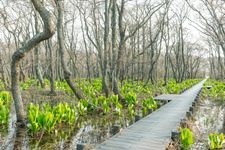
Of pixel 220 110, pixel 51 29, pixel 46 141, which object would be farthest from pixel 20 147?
pixel 220 110

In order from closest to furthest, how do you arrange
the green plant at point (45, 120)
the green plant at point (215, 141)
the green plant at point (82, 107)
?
1. the green plant at point (215, 141)
2. the green plant at point (45, 120)
3. the green plant at point (82, 107)

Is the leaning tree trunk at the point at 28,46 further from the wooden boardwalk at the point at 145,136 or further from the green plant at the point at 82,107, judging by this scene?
the wooden boardwalk at the point at 145,136

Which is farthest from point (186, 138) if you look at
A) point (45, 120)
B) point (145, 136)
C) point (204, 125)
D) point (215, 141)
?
point (204, 125)

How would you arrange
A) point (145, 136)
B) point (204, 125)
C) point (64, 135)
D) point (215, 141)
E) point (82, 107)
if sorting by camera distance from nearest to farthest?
point (215, 141) → point (145, 136) → point (64, 135) → point (204, 125) → point (82, 107)

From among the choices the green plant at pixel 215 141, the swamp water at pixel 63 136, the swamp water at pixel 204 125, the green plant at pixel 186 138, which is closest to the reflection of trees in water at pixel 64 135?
the swamp water at pixel 63 136

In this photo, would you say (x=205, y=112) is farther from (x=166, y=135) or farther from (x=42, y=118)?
(x=42, y=118)

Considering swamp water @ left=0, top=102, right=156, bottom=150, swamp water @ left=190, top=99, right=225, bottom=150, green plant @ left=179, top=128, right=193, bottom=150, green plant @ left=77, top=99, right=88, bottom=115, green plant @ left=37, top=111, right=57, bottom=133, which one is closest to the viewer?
green plant @ left=179, top=128, right=193, bottom=150

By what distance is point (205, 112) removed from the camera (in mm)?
14172

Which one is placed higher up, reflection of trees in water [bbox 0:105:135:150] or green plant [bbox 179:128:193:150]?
green plant [bbox 179:128:193:150]

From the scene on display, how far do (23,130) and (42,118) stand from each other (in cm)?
140

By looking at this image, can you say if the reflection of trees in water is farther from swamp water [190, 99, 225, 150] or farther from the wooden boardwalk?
swamp water [190, 99, 225, 150]

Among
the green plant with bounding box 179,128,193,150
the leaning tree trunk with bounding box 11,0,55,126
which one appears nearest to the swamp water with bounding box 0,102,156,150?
the leaning tree trunk with bounding box 11,0,55,126

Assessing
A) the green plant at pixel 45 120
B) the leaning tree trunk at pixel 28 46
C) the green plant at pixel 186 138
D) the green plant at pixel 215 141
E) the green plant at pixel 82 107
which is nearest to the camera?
the green plant at pixel 186 138

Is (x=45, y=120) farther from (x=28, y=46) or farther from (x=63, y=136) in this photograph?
(x=28, y=46)
